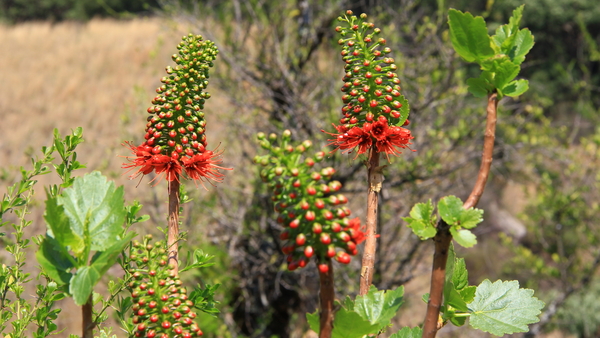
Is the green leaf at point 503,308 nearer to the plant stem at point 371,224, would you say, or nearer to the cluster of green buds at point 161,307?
the plant stem at point 371,224

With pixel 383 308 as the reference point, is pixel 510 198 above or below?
below

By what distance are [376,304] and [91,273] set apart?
0.54 meters

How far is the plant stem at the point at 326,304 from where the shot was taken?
814mm

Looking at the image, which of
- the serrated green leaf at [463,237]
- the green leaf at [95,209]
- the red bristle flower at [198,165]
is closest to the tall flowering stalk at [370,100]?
the serrated green leaf at [463,237]

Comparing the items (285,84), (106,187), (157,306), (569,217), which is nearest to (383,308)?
(157,306)

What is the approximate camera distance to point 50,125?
1391 centimetres

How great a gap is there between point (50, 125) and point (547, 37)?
14.0 m

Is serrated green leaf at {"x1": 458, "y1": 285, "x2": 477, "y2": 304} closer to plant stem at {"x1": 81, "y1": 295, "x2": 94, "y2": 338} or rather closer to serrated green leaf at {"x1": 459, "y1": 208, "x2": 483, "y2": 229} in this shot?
serrated green leaf at {"x1": 459, "y1": 208, "x2": 483, "y2": 229}

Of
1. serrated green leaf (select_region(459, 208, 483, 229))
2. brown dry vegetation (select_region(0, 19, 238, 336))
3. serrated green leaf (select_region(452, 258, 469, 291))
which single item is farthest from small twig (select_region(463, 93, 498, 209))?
brown dry vegetation (select_region(0, 19, 238, 336))

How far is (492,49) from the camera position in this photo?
1.03m

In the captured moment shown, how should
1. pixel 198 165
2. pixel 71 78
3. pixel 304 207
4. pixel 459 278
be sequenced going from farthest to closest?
pixel 71 78, pixel 198 165, pixel 459 278, pixel 304 207

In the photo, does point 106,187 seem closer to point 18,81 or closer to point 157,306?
point 157,306

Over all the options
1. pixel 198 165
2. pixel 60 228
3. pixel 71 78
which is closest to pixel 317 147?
pixel 198 165

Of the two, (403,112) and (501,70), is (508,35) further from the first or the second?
(403,112)
